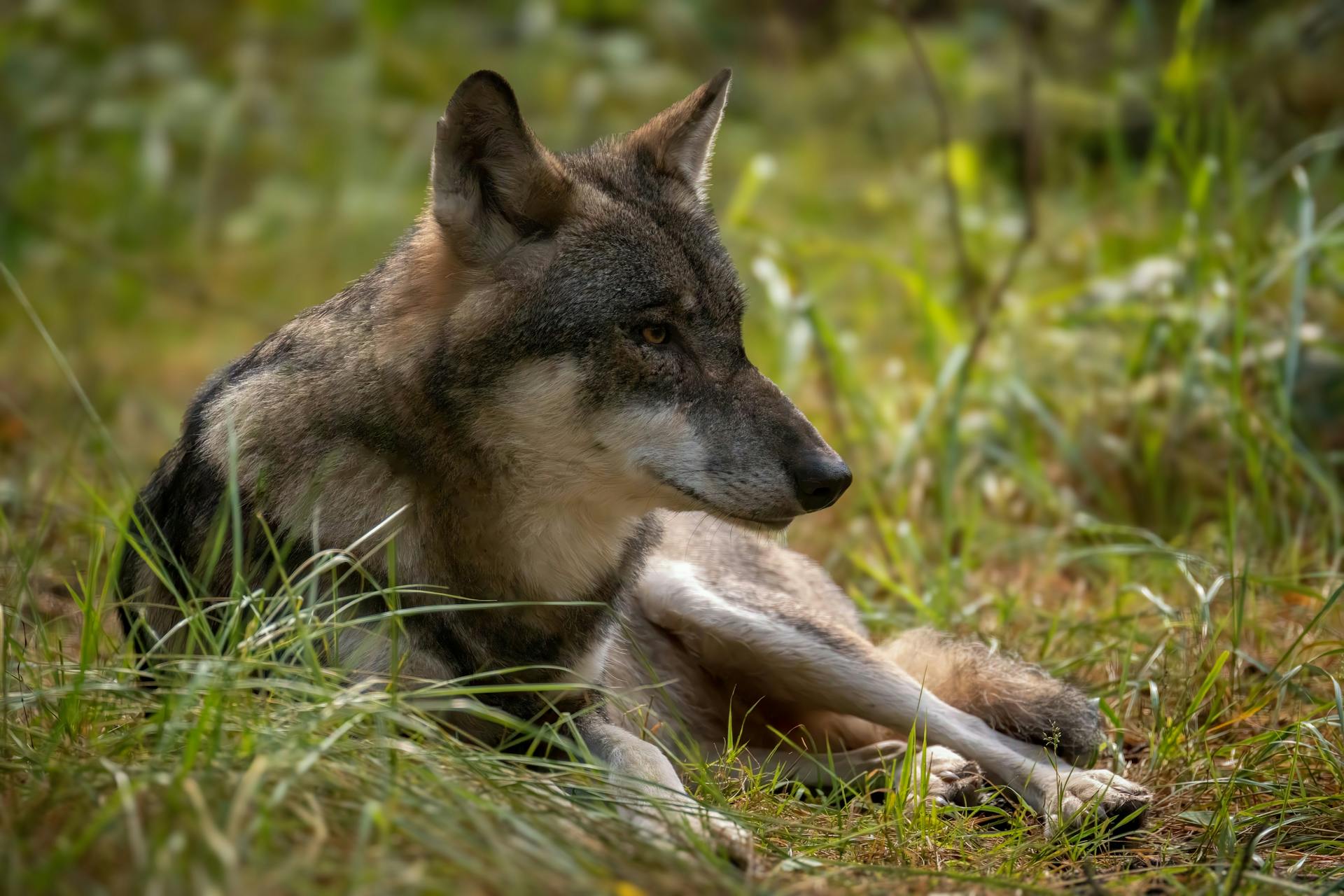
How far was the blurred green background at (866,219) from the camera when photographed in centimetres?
616

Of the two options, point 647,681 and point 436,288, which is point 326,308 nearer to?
point 436,288

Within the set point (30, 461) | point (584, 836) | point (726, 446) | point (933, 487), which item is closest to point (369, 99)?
point (30, 461)

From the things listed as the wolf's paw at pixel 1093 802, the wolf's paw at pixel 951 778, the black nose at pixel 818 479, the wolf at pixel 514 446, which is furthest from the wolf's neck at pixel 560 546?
the wolf's paw at pixel 1093 802

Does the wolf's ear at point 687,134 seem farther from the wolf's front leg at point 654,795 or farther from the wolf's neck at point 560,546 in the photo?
the wolf's front leg at point 654,795

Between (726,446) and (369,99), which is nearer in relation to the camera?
(726,446)

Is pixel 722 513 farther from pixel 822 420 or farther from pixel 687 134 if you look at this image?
pixel 822 420

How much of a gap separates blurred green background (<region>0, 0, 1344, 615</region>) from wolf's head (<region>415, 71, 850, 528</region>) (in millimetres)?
1137

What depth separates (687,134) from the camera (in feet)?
13.8

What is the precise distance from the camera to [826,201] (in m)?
11.1

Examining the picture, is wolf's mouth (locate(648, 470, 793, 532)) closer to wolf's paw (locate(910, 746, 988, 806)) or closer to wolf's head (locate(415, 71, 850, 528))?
wolf's head (locate(415, 71, 850, 528))

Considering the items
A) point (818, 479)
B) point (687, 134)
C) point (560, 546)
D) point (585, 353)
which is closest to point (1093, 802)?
point (818, 479)

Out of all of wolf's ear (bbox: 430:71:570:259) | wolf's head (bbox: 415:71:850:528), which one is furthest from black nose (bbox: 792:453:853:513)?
wolf's ear (bbox: 430:71:570:259)

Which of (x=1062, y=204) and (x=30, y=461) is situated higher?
(x=1062, y=204)

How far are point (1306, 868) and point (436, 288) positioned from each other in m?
2.79
